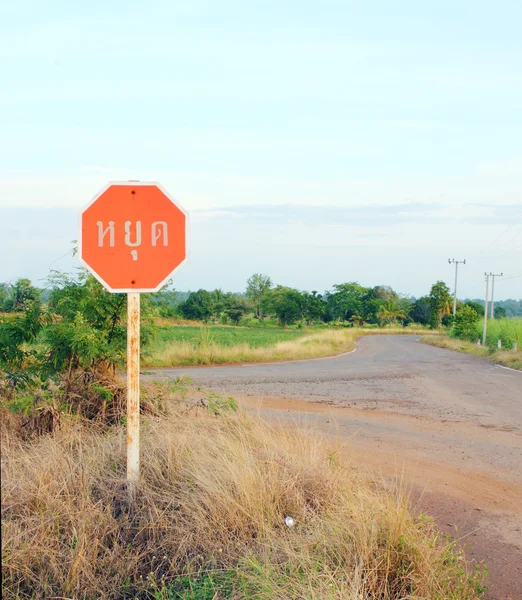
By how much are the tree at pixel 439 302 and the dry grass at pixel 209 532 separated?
95.4 m

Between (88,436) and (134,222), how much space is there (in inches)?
91.2

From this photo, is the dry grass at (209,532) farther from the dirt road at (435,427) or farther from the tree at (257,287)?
the tree at (257,287)

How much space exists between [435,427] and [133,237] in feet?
23.6

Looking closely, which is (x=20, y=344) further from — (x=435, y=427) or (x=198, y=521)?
(x=435, y=427)

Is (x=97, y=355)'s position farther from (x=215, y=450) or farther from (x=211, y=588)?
(x=211, y=588)

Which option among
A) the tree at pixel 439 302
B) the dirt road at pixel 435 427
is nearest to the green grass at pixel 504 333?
the dirt road at pixel 435 427

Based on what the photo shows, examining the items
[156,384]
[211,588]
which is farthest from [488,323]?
[211,588]

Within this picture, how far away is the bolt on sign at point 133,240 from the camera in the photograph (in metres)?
5.09

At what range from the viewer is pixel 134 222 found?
16.9 feet

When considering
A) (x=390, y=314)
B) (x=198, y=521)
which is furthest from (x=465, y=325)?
(x=198, y=521)

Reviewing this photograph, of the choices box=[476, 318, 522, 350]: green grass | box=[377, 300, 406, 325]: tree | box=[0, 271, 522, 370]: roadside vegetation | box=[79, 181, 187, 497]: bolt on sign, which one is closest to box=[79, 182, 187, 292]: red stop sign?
box=[79, 181, 187, 497]: bolt on sign

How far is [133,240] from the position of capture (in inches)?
204

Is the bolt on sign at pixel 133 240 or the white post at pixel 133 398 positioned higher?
the bolt on sign at pixel 133 240

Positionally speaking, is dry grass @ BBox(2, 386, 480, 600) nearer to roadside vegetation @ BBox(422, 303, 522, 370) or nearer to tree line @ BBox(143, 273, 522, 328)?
roadside vegetation @ BBox(422, 303, 522, 370)
